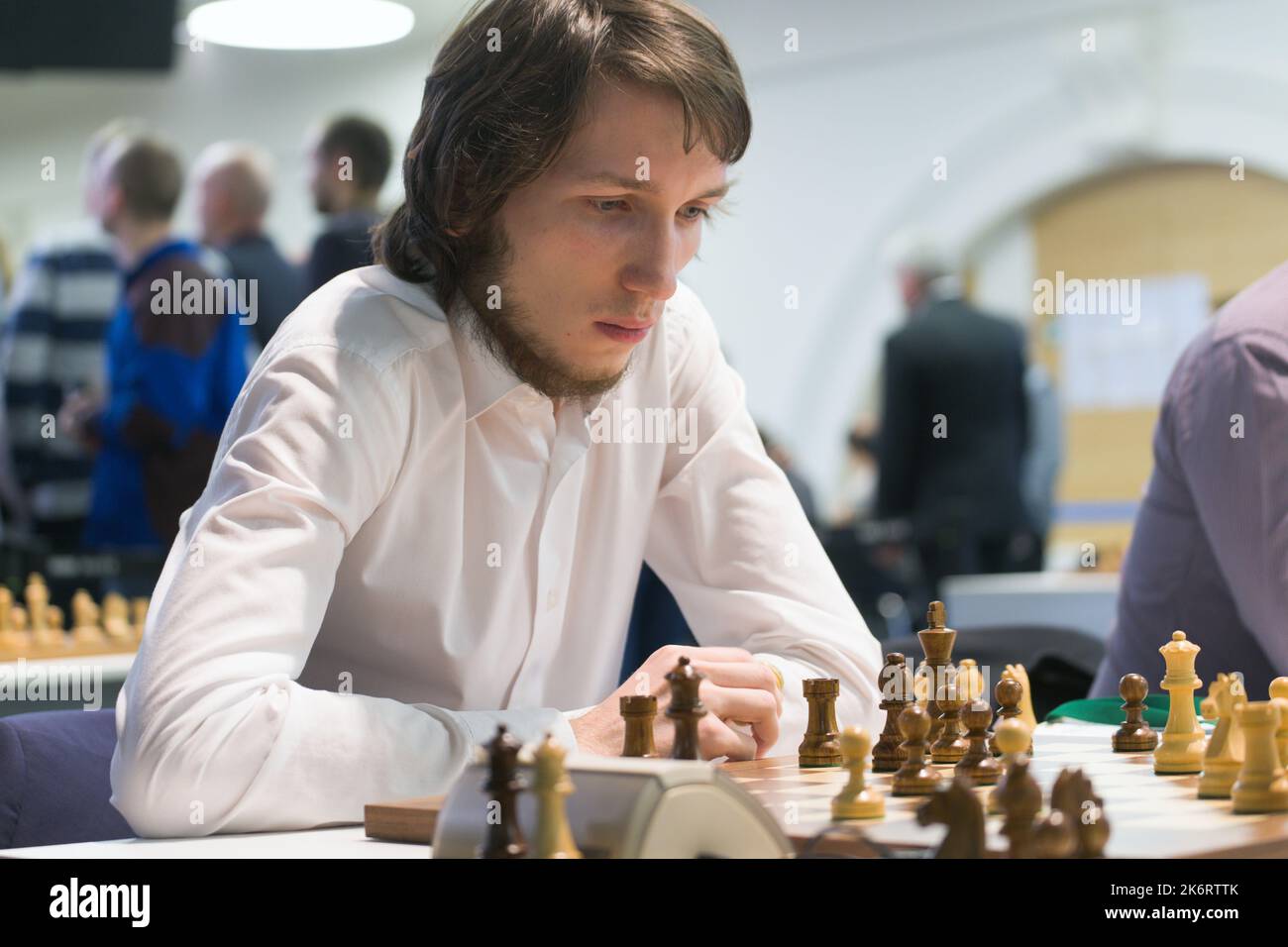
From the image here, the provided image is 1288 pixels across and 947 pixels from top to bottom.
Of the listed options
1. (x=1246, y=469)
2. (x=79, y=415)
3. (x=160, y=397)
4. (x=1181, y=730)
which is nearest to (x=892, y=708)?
(x=1181, y=730)

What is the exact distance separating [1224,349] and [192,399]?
319 cm

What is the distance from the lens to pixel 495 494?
6.45 feet

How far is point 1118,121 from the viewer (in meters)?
10.4

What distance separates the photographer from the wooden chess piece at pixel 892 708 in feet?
5.13

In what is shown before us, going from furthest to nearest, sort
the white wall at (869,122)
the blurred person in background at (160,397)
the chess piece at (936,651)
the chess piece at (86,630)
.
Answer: the white wall at (869,122), the blurred person in background at (160,397), the chess piece at (86,630), the chess piece at (936,651)

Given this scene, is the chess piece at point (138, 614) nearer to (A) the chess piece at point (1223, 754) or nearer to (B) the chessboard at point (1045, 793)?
(B) the chessboard at point (1045, 793)

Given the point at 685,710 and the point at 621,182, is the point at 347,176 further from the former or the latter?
the point at 685,710

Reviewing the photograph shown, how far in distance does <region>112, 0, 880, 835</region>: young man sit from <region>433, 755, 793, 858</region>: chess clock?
0.56m

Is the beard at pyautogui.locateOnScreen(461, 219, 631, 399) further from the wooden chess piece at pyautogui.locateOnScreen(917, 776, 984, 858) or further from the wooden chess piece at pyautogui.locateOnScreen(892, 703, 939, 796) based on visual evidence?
the wooden chess piece at pyautogui.locateOnScreen(917, 776, 984, 858)

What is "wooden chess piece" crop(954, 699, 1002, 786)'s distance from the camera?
137 cm

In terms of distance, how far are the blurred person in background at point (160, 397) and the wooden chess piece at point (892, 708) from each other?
3.29m

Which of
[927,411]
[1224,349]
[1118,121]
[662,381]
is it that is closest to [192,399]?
[662,381]

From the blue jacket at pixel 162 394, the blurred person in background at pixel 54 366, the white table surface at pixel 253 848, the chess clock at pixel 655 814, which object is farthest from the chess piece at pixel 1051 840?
the blurred person in background at pixel 54 366
